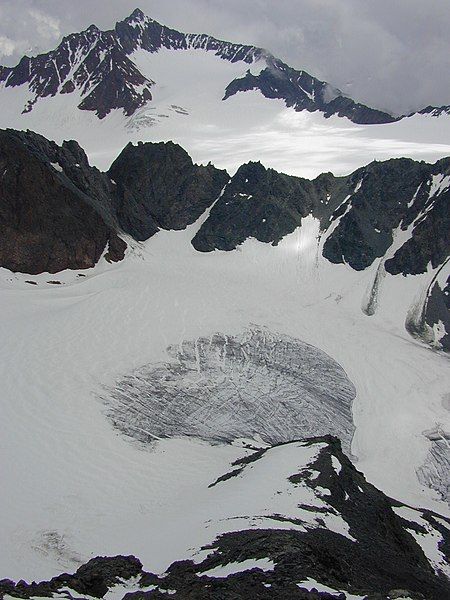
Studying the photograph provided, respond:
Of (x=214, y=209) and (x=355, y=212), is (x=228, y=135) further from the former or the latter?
(x=355, y=212)

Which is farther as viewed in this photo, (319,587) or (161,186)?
(161,186)

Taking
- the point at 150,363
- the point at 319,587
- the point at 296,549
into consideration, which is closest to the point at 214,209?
the point at 150,363

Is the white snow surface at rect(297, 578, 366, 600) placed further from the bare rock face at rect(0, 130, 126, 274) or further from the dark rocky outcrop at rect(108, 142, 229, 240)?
the dark rocky outcrop at rect(108, 142, 229, 240)

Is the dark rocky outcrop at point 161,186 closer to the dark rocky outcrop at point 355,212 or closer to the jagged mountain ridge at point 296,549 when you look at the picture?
the dark rocky outcrop at point 355,212

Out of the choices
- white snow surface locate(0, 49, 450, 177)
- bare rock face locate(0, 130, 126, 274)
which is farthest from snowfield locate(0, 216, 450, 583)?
white snow surface locate(0, 49, 450, 177)

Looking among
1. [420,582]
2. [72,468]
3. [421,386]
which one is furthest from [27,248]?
[420,582]

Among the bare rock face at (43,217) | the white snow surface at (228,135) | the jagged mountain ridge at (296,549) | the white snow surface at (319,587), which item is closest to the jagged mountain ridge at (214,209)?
the bare rock face at (43,217)
